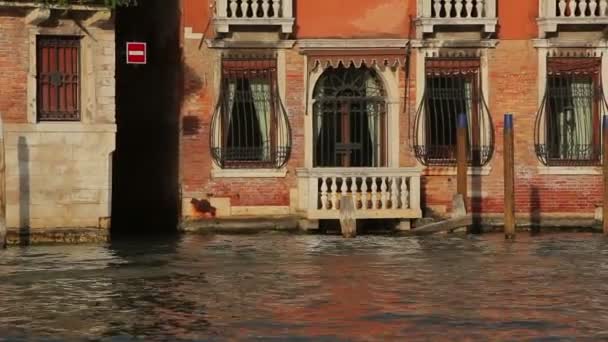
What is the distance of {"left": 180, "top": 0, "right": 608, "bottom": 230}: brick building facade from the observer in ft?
88.3

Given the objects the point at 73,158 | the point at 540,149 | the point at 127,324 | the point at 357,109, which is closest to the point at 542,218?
the point at 540,149

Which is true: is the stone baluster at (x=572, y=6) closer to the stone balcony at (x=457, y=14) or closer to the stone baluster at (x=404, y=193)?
the stone balcony at (x=457, y=14)

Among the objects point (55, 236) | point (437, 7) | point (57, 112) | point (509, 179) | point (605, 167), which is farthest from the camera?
point (437, 7)

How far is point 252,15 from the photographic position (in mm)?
26688

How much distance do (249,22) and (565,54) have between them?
488 centimetres

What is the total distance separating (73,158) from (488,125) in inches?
→ 263

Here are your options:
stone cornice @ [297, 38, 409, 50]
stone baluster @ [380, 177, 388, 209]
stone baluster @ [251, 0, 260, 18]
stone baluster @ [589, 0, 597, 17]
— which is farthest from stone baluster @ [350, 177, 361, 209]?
stone baluster @ [589, 0, 597, 17]

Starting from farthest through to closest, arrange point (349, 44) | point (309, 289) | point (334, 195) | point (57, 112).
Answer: point (349, 44) → point (334, 195) → point (57, 112) → point (309, 289)

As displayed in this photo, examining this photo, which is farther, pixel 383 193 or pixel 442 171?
pixel 442 171

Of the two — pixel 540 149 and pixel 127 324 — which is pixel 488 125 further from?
pixel 127 324

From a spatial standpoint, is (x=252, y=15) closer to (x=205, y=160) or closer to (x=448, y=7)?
(x=205, y=160)

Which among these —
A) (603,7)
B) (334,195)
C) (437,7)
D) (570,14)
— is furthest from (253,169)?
(603,7)

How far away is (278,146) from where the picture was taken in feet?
88.8

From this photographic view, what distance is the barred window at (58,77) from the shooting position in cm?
2447
